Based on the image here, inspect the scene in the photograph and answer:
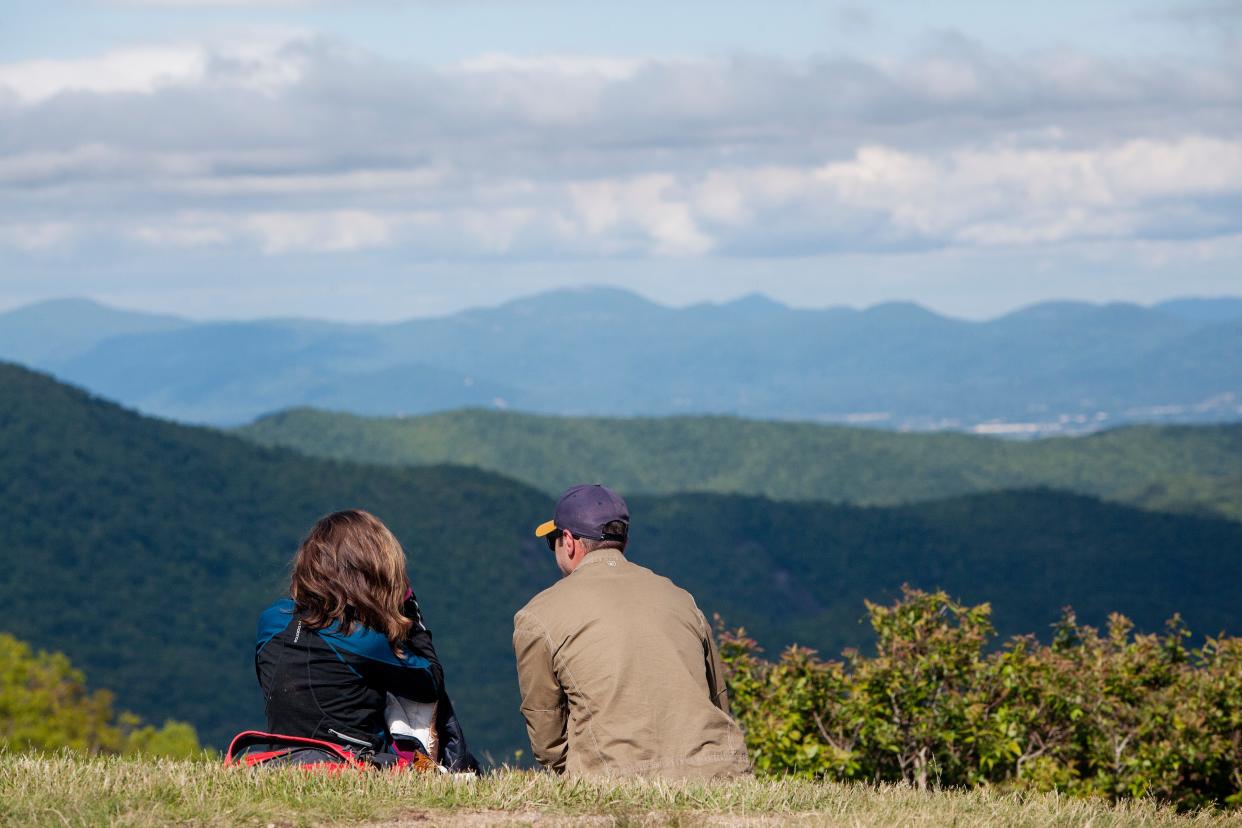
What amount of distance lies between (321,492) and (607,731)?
95.2 meters

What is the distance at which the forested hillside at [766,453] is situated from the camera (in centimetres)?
14725

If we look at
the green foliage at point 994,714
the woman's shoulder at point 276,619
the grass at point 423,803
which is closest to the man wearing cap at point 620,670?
the grass at point 423,803

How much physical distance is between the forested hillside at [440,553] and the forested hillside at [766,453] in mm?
28585

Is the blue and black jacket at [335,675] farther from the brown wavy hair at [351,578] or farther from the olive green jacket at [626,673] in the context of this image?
the olive green jacket at [626,673]

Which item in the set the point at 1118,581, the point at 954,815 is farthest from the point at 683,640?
the point at 1118,581

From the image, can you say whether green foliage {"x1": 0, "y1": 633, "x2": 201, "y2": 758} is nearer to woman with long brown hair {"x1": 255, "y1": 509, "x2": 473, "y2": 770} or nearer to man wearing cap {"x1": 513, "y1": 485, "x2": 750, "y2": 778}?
woman with long brown hair {"x1": 255, "y1": 509, "x2": 473, "y2": 770}

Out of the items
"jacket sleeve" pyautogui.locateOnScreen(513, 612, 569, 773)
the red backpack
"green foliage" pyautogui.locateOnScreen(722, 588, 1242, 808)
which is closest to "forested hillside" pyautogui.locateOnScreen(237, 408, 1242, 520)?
"green foliage" pyautogui.locateOnScreen(722, 588, 1242, 808)

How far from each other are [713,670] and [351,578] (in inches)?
69.4

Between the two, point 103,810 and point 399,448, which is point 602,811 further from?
point 399,448

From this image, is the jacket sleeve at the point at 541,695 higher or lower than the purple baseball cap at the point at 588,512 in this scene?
lower

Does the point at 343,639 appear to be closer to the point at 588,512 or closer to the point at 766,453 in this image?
the point at 588,512

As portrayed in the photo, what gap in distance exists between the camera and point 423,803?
6.36 meters

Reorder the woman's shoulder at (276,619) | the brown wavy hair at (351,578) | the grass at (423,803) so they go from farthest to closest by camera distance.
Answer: the woman's shoulder at (276,619) → the brown wavy hair at (351,578) → the grass at (423,803)

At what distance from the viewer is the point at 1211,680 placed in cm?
1124
